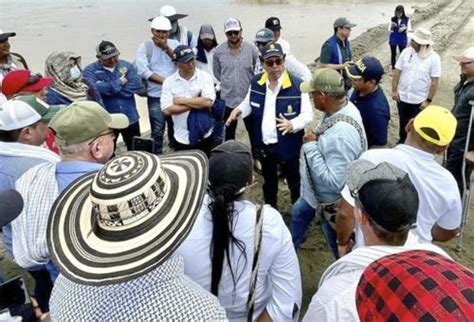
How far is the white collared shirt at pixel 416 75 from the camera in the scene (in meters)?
5.90

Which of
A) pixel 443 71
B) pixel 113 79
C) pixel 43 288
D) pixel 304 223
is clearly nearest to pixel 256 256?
pixel 43 288

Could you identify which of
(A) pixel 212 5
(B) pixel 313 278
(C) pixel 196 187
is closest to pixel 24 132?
(C) pixel 196 187

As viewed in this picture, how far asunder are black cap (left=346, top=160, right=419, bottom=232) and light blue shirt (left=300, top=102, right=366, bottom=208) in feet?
3.36

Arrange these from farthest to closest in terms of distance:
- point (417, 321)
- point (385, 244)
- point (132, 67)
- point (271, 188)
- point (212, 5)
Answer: point (212, 5) < point (132, 67) < point (271, 188) < point (385, 244) < point (417, 321)

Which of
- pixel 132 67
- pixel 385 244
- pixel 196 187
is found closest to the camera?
pixel 196 187

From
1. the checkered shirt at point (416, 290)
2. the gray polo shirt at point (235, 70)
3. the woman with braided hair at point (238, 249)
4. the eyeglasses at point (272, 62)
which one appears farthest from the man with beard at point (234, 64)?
the checkered shirt at point (416, 290)

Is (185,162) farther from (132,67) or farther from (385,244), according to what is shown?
(132,67)

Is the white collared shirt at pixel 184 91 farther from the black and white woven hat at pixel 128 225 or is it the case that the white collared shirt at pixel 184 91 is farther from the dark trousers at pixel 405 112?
Result: the black and white woven hat at pixel 128 225

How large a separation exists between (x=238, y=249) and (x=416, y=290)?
3.35 ft

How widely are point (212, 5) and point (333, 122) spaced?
3202 centimetres

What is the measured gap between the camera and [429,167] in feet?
8.89

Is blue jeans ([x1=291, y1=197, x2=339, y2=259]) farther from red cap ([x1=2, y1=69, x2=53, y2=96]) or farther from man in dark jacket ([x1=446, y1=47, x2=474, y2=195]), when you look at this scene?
red cap ([x1=2, y1=69, x2=53, y2=96])

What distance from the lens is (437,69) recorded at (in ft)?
19.3

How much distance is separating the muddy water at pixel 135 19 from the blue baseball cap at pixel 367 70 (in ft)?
42.0
